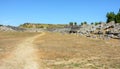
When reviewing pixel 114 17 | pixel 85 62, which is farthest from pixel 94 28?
pixel 85 62

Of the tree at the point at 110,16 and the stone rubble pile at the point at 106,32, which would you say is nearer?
the stone rubble pile at the point at 106,32

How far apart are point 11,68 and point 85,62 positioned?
7726 millimetres

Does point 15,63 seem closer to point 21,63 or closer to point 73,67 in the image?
point 21,63

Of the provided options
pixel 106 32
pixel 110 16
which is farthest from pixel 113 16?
pixel 106 32

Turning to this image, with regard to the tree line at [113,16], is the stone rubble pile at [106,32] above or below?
below

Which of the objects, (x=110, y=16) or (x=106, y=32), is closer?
(x=106, y=32)

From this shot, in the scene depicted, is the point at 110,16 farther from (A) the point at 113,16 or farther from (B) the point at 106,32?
(B) the point at 106,32

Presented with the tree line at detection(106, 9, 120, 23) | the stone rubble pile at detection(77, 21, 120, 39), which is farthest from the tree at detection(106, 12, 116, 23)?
the stone rubble pile at detection(77, 21, 120, 39)

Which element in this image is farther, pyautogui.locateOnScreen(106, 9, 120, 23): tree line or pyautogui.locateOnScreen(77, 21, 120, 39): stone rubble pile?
pyautogui.locateOnScreen(106, 9, 120, 23): tree line

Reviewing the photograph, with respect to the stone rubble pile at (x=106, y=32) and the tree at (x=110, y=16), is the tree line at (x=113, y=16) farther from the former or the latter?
the stone rubble pile at (x=106, y=32)

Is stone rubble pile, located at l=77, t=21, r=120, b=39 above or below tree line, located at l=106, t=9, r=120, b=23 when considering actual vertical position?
below

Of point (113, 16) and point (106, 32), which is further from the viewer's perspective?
point (113, 16)

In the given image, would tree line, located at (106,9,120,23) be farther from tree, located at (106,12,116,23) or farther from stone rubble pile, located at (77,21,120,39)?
stone rubble pile, located at (77,21,120,39)

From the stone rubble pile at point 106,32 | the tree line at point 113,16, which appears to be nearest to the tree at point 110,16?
the tree line at point 113,16
